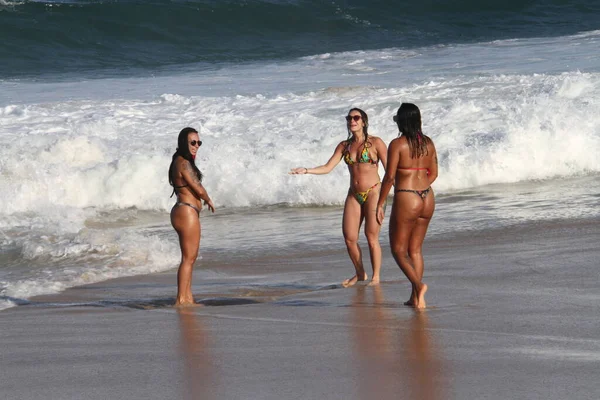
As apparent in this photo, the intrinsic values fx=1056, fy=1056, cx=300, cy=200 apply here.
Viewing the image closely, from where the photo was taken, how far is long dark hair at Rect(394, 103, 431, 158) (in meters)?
6.62

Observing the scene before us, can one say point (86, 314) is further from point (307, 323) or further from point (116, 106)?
point (116, 106)

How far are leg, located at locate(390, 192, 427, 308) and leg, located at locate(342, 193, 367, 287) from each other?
4.22 feet

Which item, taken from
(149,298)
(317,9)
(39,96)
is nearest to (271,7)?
(317,9)

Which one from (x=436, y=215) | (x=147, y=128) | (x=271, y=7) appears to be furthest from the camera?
(x=271, y=7)

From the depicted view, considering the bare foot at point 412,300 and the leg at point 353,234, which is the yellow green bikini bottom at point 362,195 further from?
the bare foot at point 412,300

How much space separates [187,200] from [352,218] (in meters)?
1.42

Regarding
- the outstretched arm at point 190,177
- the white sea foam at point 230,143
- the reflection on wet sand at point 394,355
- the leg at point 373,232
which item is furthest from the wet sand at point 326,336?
the white sea foam at point 230,143

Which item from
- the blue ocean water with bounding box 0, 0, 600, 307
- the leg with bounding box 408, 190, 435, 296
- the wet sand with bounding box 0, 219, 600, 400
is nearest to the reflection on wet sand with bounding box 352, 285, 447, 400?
the wet sand with bounding box 0, 219, 600, 400

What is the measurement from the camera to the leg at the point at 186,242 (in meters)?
7.52

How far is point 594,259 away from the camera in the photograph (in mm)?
8117

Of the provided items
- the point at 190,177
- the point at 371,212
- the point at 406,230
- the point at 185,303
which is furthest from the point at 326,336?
the point at 371,212

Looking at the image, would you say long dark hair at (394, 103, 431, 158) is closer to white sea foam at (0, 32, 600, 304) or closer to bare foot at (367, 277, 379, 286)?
bare foot at (367, 277, 379, 286)

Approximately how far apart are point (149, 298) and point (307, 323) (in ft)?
6.42

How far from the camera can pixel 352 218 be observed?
324 inches
